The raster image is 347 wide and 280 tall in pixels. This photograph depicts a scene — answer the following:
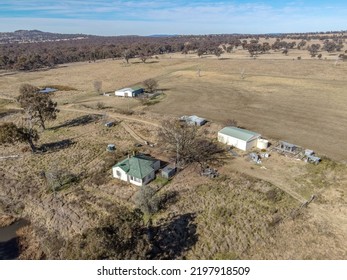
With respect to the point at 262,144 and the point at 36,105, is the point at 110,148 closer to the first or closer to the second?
the point at 36,105

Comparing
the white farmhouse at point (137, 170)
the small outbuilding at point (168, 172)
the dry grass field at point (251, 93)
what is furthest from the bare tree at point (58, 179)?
the dry grass field at point (251, 93)

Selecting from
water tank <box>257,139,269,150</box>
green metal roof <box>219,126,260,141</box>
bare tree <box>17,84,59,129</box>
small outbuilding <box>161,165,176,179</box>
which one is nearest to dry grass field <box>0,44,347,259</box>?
→ small outbuilding <box>161,165,176,179</box>

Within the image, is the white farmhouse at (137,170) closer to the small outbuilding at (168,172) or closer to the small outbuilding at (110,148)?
the small outbuilding at (168,172)

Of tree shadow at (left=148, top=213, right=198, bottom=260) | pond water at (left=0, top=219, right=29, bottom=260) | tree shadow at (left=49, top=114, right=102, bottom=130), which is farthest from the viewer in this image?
tree shadow at (left=49, top=114, right=102, bottom=130)

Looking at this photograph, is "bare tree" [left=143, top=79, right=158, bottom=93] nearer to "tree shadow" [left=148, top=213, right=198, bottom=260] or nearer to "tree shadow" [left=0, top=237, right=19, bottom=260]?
"tree shadow" [left=148, top=213, right=198, bottom=260]

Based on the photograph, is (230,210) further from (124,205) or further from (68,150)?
(68,150)

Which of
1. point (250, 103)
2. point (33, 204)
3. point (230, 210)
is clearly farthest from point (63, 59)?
point (230, 210)
